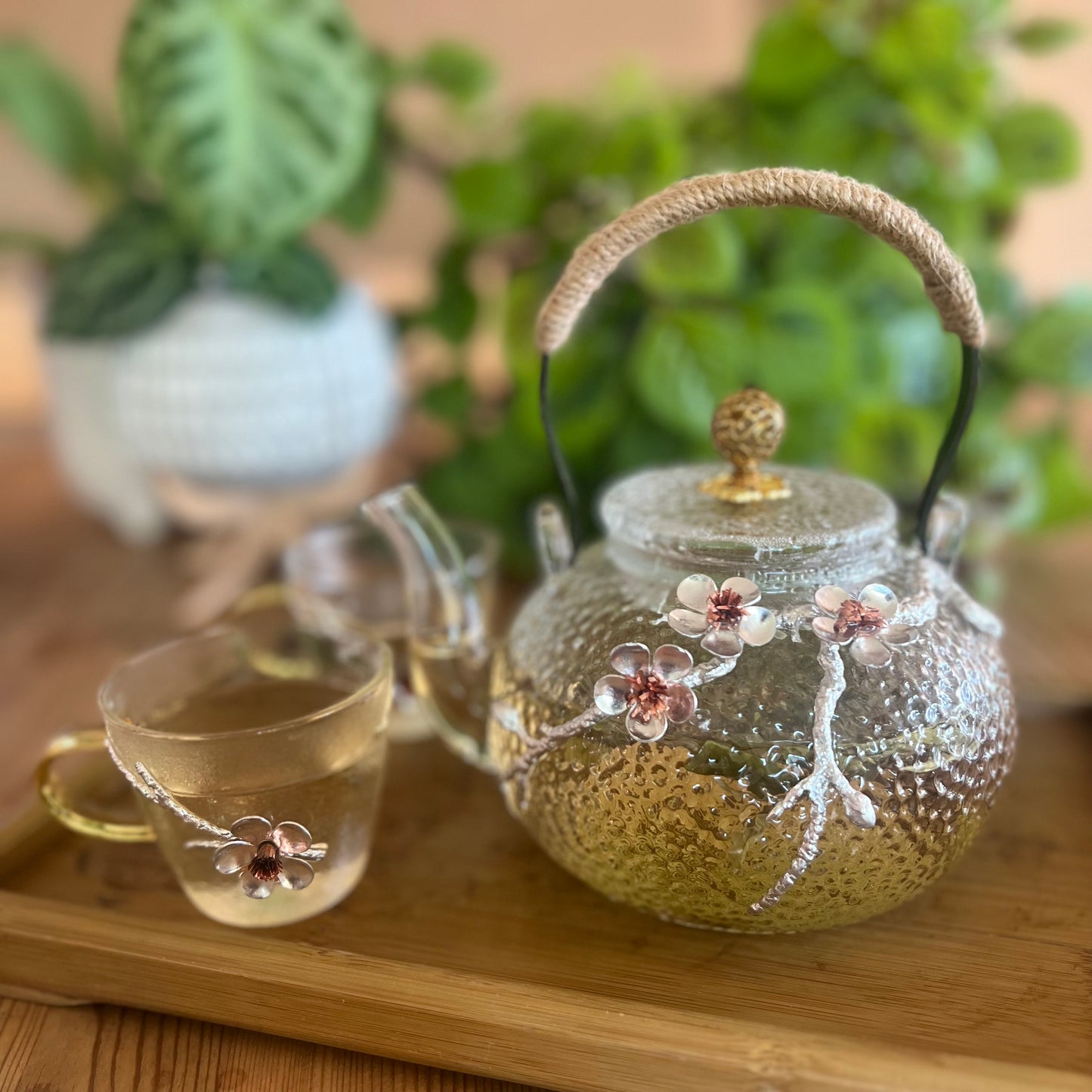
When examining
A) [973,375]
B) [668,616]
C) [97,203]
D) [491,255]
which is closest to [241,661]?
[668,616]

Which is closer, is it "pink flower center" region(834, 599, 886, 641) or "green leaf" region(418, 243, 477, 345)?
"pink flower center" region(834, 599, 886, 641)

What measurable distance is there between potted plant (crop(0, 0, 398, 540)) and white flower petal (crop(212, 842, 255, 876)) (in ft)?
1.52

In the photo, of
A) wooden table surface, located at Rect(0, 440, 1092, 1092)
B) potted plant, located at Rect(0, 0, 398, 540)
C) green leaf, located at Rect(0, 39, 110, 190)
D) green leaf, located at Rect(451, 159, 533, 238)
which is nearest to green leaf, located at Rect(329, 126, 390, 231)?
potted plant, located at Rect(0, 0, 398, 540)

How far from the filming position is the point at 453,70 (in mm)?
812

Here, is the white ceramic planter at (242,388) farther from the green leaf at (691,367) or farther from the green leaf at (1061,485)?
the green leaf at (1061,485)

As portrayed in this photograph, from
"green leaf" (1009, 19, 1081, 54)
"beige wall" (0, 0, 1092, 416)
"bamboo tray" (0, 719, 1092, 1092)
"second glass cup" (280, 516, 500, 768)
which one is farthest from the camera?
"beige wall" (0, 0, 1092, 416)

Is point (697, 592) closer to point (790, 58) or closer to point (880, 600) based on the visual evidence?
point (880, 600)

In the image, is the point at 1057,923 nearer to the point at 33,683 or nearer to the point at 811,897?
the point at 811,897

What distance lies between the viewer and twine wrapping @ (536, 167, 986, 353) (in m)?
0.32

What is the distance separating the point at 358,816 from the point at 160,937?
0.08 metres

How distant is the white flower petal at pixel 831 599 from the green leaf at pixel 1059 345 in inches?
19.0

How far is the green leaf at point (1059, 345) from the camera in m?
0.71

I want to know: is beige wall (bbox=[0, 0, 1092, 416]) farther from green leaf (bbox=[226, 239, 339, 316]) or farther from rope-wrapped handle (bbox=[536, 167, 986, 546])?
rope-wrapped handle (bbox=[536, 167, 986, 546])

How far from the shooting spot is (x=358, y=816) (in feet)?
1.29
